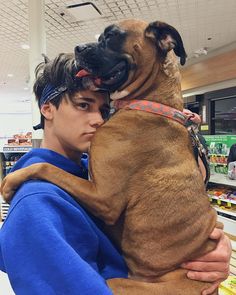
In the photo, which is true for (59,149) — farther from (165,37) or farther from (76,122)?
(165,37)

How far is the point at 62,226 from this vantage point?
0.79m

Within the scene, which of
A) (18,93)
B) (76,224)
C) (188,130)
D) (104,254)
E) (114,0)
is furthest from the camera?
(18,93)

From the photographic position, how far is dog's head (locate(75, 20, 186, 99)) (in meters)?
1.19

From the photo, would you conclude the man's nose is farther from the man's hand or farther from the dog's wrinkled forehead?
the man's hand

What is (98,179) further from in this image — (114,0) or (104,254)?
(114,0)

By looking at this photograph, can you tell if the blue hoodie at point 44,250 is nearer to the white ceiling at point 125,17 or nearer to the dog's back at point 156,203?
the dog's back at point 156,203

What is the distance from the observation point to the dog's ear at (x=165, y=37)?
48.3 inches

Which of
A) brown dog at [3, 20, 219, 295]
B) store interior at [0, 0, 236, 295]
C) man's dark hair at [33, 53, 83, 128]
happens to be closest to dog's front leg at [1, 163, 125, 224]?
brown dog at [3, 20, 219, 295]

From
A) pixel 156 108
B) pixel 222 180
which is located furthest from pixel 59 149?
pixel 222 180

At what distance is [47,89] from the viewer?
1.11m

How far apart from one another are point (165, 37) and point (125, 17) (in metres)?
2.72

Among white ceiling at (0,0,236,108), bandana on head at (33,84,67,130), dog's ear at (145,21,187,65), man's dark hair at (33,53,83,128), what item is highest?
white ceiling at (0,0,236,108)

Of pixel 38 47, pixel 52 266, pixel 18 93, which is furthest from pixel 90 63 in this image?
pixel 18 93

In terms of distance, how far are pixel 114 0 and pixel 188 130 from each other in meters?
2.42
